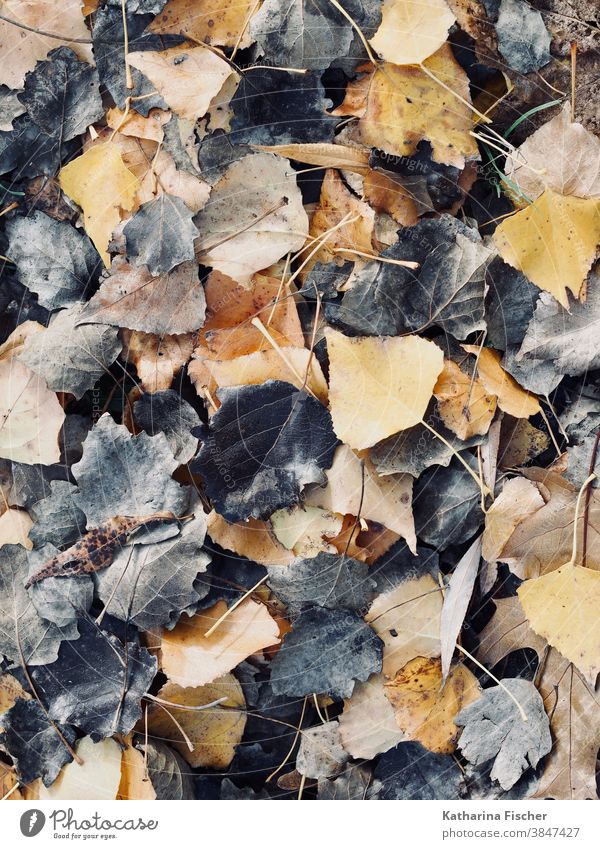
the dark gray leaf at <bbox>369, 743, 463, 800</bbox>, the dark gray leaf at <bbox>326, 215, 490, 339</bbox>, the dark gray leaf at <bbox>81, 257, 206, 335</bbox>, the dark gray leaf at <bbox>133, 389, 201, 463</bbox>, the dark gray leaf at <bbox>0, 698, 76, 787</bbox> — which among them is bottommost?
the dark gray leaf at <bbox>369, 743, 463, 800</bbox>

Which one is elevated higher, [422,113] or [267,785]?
[422,113]

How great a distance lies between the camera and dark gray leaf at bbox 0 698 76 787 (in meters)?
0.58

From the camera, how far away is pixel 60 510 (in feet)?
1.92

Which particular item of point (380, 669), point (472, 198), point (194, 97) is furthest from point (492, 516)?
point (194, 97)

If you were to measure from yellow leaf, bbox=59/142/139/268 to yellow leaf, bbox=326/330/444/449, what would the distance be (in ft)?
0.67

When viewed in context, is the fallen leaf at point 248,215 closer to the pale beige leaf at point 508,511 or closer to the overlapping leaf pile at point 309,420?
the overlapping leaf pile at point 309,420

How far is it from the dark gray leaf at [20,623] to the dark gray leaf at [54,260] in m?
0.21

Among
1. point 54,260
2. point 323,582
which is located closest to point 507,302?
point 323,582

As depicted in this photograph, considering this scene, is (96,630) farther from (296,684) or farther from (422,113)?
(422,113)

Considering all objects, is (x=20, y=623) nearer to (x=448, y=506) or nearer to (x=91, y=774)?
(x=91, y=774)

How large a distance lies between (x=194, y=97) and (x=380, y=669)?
0.48 meters

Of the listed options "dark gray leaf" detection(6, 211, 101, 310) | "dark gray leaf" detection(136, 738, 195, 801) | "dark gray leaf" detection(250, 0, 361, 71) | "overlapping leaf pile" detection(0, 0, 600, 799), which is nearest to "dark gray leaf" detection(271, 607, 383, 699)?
"overlapping leaf pile" detection(0, 0, 600, 799)

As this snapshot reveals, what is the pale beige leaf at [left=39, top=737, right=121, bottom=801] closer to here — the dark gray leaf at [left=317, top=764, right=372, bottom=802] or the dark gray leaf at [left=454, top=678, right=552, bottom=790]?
the dark gray leaf at [left=317, top=764, right=372, bottom=802]

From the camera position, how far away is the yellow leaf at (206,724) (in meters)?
0.58
